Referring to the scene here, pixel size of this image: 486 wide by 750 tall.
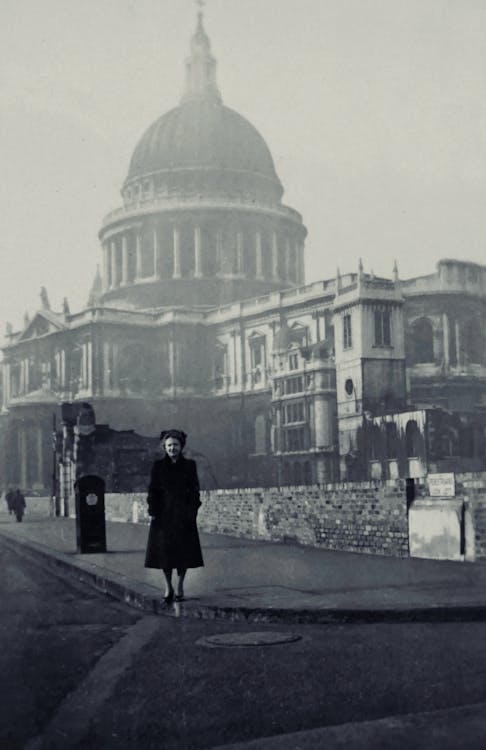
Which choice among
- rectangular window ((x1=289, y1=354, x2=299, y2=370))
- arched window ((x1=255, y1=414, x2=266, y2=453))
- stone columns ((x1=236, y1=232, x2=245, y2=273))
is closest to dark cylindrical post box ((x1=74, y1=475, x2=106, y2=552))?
rectangular window ((x1=289, y1=354, x2=299, y2=370))

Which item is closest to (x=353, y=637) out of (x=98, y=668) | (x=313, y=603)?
(x=313, y=603)

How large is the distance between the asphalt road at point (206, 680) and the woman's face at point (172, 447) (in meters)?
1.63

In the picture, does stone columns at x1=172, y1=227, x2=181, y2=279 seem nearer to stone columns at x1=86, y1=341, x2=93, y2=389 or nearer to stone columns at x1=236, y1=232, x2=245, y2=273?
stone columns at x1=236, y1=232, x2=245, y2=273

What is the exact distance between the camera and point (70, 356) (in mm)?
78250

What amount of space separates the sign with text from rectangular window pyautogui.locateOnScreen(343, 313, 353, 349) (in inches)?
1654

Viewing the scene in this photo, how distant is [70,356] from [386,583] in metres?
68.5

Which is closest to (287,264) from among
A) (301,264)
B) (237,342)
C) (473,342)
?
(301,264)

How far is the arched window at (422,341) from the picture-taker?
61625mm

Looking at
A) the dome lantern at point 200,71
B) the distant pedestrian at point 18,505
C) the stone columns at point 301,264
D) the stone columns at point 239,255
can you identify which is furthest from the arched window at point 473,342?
the dome lantern at point 200,71

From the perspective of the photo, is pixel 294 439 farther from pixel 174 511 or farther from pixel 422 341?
pixel 174 511

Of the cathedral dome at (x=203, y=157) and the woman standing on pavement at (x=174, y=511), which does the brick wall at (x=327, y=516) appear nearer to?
the woman standing on pavement at (x=174, y=511)

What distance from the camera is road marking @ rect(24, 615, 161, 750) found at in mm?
5008

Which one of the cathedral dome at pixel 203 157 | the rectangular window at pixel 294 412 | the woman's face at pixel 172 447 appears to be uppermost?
the cathedral dome at pixel 203 157

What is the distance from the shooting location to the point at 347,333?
190 ft
